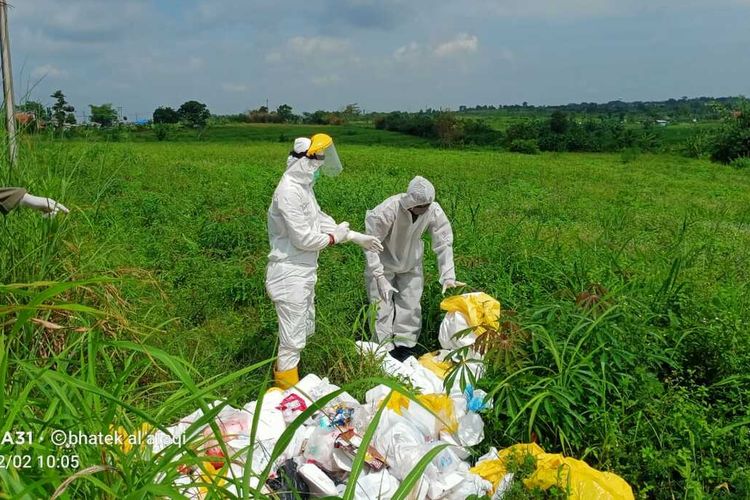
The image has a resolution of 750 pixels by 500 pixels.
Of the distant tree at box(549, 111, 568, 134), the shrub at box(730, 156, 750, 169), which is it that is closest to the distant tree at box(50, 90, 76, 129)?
the shrub at box(730, 156, 750, 169)

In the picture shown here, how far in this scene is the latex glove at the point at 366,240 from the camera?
3953 mm

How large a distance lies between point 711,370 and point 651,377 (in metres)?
0.50

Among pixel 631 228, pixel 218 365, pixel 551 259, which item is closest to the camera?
pixel 218 365

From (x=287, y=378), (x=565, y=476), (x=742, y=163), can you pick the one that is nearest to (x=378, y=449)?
(x=565, y=476)

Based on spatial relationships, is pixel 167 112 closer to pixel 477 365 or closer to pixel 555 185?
pixel 555 185

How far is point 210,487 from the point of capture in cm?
154

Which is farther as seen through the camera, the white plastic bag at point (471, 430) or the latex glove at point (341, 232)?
the latex glove at point (341, 232)

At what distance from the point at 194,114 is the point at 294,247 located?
2625 centimetres

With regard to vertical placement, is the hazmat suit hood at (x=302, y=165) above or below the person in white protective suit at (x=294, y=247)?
above

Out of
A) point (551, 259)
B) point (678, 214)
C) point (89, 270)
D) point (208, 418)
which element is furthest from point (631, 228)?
point (208, 418)

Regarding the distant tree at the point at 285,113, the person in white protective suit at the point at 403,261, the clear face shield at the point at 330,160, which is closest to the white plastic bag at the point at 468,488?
the person in white protective suit at the point at 403,261

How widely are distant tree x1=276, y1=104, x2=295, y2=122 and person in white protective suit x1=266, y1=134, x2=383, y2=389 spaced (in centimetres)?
3769

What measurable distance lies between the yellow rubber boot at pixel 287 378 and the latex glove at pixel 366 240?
0.90 metres

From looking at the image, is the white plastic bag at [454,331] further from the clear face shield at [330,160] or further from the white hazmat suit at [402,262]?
the clear face shield at [330,160]
